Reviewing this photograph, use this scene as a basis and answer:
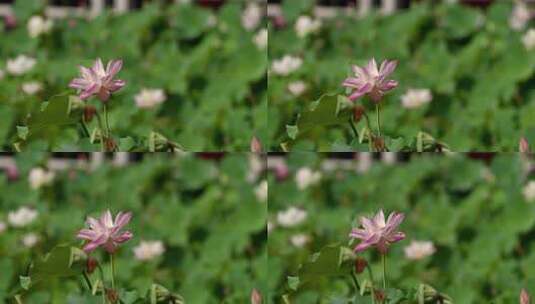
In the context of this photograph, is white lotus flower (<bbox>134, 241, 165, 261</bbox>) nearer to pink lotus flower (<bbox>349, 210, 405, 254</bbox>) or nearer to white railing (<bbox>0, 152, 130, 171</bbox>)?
white railing (<bbox>0, 152, 130, 171</bbox>)

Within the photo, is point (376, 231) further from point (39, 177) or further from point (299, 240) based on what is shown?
point (39, 177)

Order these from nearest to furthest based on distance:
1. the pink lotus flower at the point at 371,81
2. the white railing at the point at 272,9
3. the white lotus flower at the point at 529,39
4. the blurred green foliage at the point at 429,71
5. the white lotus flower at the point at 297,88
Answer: the pink lotus flower at the point at 371,81 → the blurred green foliage at the point at 429,71 → the white lotus flower at the point at 297,88 → the white railing at the point at 272,9 → the white lotus flower at the point at 529,39

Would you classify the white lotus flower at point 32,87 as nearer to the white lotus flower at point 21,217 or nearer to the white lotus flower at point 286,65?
the white lotus flower at point 21,217

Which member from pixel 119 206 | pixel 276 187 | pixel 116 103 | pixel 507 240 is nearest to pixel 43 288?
pixel 119 206

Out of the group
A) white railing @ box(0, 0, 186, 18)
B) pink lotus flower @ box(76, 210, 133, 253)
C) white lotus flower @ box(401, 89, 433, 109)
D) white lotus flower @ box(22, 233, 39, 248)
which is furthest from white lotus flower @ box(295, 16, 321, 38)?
white lotus flower @ box(22, 233, 39, 248)

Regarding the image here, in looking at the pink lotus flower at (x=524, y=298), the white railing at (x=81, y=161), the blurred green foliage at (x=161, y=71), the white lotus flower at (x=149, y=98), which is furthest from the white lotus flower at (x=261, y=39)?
the pink lotus flower at (x=524, y=298)

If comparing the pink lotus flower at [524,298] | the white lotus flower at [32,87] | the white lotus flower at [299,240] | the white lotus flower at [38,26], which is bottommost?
the pink lotus flower at [524,298]
